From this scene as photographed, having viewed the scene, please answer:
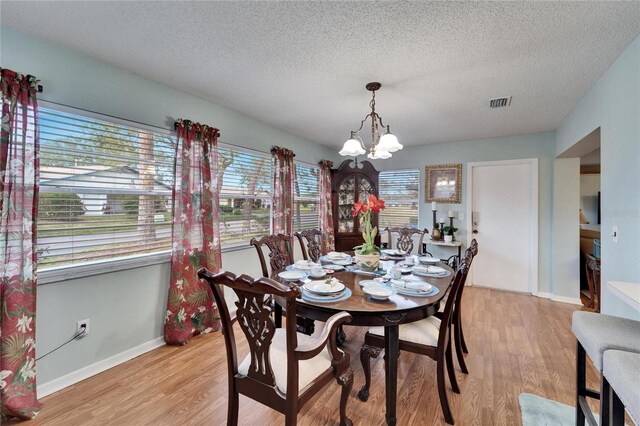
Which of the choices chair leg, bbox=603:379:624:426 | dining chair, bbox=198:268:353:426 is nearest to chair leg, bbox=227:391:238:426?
dining chair, bbox=198:268:353:426

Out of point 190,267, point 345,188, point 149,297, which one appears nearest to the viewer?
point 149,297

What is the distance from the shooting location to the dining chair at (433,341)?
1.57m

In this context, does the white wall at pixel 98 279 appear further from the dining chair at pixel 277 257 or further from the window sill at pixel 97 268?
the dining chair at pixel 277 257

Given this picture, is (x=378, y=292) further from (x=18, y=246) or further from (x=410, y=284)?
(x=18, y=246)

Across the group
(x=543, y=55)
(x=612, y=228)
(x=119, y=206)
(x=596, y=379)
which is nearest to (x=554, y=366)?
(x=596, y=379)

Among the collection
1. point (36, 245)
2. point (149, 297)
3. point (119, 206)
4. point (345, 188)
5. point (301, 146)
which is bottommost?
point (149, 297)

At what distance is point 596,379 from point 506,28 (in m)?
2.59

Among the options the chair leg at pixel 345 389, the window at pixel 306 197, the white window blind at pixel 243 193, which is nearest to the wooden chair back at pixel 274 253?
the white window blind at pixel 243 193

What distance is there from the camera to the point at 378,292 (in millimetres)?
1567

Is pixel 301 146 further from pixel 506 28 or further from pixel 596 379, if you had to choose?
pixel 596 379

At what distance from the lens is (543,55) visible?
1904 mm

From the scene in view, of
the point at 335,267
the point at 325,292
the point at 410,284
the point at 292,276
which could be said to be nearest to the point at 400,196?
the point at 335,267

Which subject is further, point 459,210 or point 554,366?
point 459,210

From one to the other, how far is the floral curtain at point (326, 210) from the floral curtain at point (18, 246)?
133 inches
